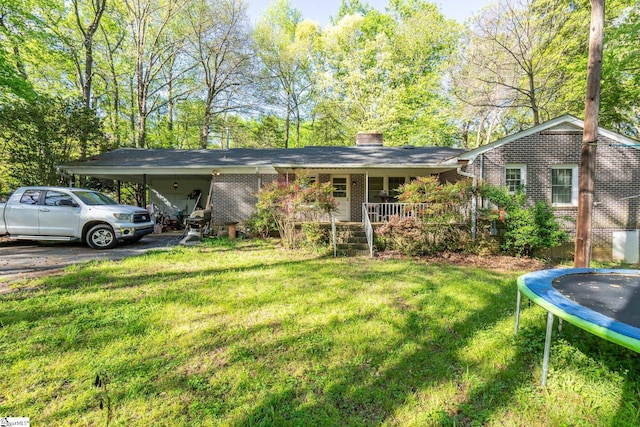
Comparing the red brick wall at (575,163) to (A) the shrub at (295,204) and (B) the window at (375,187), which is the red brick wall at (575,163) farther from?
(A) the shrub at (295,204)

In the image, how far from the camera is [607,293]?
3072 millimetres

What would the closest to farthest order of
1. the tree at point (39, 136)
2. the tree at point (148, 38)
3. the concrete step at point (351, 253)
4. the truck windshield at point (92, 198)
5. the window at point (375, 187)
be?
the truck windshield at point (92, 198) → the concrete step at point (351, 253) → the tree at point (39, 136) → the window at point (375, 187) → the tree at point (148, 38)

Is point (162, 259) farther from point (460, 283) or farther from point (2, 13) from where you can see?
point (2, 13)

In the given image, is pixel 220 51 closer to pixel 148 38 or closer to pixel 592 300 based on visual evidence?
pixel 148 38

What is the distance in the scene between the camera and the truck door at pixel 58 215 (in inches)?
288

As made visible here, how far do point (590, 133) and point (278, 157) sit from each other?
32.4 feet

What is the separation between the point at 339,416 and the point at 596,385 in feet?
8.24

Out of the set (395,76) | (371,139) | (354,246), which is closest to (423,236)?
(354,246)

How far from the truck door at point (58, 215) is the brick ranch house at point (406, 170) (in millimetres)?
3342

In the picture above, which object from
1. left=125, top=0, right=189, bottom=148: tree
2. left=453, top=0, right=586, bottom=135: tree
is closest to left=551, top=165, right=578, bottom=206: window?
left=453, top=0, right=586, bottom=135: tree

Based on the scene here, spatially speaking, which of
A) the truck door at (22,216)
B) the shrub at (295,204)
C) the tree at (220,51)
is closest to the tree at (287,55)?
the tree at (220,51)

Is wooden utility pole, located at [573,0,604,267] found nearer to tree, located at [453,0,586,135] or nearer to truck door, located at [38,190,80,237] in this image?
tree, located at [453,0,586,135]

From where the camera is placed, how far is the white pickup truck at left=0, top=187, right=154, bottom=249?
23.8ft

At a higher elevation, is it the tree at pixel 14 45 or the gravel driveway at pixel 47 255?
the tree at pixel 14 45
